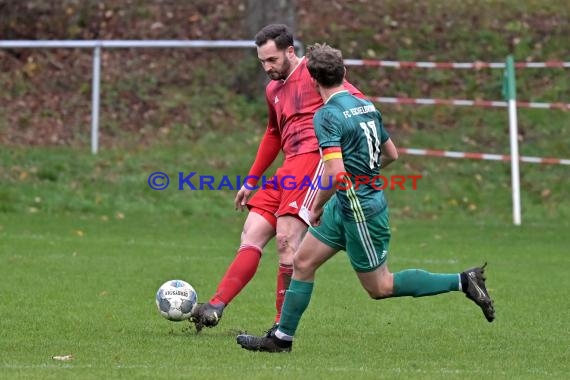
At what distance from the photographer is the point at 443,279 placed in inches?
303

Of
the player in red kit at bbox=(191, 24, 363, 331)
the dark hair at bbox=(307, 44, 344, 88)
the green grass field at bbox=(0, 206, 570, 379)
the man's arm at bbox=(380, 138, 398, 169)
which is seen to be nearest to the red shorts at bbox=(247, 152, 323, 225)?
the player in red kit at bbox=(191, 24, 363, 331)

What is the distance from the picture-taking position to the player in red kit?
8.15 m

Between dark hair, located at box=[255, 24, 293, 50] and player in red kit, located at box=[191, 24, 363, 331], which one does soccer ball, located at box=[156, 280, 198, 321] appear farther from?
dark hair, located at box=[255, 24, 293, 50]

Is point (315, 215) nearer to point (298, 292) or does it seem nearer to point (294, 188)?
point (298, 292)

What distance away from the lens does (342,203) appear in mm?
7223

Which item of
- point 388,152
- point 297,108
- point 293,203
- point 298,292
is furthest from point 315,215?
point 297,108

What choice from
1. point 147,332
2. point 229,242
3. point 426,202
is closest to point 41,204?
point 229,242

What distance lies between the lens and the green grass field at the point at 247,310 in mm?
6906

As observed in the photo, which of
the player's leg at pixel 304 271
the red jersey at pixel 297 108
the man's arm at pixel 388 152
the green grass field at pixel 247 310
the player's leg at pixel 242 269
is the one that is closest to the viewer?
the green grass field at pixel 247 310

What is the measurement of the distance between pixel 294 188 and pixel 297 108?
1.87 feet

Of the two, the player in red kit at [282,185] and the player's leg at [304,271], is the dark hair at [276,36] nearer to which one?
the player in red kit at [282,185]

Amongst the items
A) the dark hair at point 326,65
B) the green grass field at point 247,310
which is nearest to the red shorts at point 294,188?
the green grass field at point 247,310

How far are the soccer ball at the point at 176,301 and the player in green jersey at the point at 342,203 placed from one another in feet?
2.80

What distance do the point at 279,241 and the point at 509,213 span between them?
923cm
